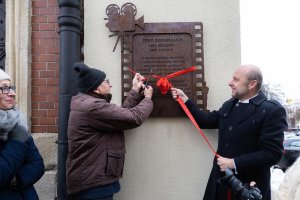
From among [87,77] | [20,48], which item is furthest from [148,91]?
[20,48]

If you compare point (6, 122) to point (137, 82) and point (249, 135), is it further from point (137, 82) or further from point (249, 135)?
point (249, 135)

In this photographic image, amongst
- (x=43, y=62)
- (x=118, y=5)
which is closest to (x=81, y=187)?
(x=43, y=62)

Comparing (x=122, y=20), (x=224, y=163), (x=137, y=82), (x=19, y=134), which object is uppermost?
(x=122, y=20)

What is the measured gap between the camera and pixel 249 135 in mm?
2527

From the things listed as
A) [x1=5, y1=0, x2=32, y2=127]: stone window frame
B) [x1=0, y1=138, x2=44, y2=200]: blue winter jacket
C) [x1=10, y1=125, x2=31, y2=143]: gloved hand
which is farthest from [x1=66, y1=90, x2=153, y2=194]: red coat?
[x1=5, y1=0, x2=32, y2=127]: stone window frame

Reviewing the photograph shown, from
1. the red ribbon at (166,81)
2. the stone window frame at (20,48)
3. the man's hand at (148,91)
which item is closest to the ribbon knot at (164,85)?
the red ribbon at (166,81)

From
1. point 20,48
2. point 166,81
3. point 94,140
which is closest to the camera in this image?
point 94,140

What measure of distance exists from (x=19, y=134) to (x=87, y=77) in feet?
2.37

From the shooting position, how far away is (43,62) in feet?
10.7

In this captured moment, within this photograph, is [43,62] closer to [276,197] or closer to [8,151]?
[8,151]

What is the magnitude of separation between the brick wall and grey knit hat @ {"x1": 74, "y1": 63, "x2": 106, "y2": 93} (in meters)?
0.80

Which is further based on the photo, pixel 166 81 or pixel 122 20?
pixel 122 20

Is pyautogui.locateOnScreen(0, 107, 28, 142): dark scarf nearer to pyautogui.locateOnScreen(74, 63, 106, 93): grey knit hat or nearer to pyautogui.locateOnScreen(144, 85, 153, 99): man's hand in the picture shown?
pyautogui.locateOnScreen(74, 63, 106, 93): grey knit hat

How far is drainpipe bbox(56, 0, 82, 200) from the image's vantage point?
2846 mm
